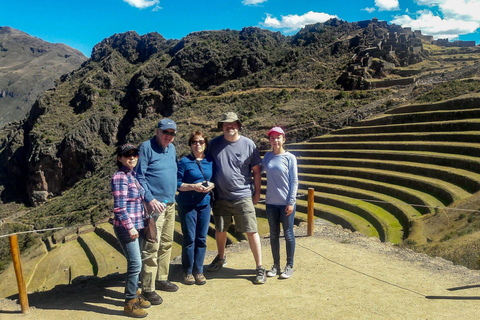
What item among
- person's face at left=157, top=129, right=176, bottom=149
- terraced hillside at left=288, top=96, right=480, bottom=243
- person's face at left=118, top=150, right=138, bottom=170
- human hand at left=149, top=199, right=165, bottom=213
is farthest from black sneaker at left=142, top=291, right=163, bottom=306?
terraced hillside at left=288, top=96, right=480, bottom=243

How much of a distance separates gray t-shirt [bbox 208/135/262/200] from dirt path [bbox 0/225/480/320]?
1248 mm

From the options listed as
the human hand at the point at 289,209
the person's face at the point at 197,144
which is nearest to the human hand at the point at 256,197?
the human hand at the point at 289,209

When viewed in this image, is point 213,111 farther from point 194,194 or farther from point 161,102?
point 194,194

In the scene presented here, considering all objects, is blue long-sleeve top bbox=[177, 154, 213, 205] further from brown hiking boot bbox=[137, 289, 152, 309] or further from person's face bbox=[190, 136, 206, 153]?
brown hiking boot bbox=[137, 289, 152, 309]

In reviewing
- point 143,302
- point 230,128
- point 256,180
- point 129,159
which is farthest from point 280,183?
point 143,302

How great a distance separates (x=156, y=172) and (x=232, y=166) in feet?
3.13

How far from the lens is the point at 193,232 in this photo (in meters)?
4.29

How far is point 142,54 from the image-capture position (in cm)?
6512

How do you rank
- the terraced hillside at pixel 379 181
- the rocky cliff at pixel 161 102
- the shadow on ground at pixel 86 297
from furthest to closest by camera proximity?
Result: the rocky cliff at pixel 161 102
the terraced hillside at pixel 379 181
the shadow on ground at pixel 86 297

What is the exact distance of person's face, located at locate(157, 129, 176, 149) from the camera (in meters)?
3.84

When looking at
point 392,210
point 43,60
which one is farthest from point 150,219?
point 43,60

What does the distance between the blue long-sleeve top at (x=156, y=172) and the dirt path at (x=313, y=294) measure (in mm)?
1312

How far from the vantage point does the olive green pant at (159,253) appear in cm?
378

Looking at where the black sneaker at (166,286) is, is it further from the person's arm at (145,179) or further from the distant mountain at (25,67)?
the distant mountain at (25,67)
